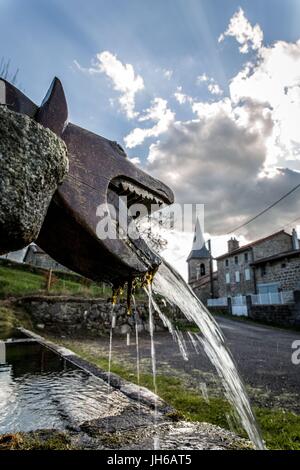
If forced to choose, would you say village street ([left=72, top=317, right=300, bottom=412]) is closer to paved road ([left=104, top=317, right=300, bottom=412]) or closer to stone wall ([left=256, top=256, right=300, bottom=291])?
paved road ([left=104, top=317, right=300, bottom=412])

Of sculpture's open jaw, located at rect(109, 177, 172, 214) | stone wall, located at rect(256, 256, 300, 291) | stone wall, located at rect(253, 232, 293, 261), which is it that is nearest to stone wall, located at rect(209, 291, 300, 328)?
stone wall, located at rect(256, 256, 300, 291)

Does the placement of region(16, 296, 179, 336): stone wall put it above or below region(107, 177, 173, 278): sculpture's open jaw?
below

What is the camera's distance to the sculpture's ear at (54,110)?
1399 mm

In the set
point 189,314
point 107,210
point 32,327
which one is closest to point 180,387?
point 189,314

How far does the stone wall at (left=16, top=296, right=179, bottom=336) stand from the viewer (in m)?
12.7

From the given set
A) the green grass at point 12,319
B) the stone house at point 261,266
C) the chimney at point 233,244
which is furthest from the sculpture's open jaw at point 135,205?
the chimney at point 233,244

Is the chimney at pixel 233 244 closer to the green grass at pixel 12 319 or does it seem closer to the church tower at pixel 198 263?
the church tower at pixel 198 263

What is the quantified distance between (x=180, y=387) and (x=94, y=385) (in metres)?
1.46

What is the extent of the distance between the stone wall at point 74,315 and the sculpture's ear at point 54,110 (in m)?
12.1

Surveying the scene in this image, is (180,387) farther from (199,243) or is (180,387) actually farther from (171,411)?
(199,243)

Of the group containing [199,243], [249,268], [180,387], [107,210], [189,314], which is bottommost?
[180,387]
